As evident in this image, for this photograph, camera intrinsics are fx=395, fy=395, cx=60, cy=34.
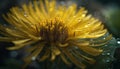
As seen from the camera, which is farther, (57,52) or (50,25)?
(50,25)

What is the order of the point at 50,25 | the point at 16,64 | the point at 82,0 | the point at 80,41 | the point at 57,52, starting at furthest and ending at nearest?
1. the point at 82,0
2. the point at 16,64
3. the point at 50,25
4. the point at 80,41
5. the point at 57,52

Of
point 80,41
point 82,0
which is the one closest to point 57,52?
point 80,41

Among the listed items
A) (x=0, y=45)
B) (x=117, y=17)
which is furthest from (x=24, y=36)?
(x=117, y=17)

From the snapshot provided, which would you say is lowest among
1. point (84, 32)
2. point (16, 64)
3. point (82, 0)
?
point (16, 64)

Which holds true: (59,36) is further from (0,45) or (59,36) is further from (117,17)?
(117,17)

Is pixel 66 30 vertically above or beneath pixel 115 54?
above

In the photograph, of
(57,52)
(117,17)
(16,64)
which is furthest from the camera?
(117,17)
